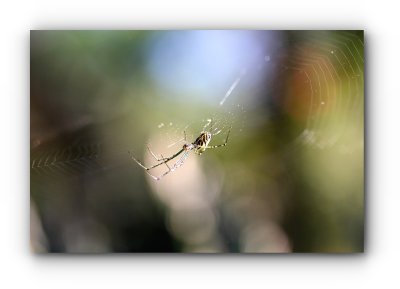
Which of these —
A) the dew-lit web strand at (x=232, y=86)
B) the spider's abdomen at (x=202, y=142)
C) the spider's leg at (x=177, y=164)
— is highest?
the dew-lit web strand at (x=232, y=86)

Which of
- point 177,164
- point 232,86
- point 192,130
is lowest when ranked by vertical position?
point 177,164

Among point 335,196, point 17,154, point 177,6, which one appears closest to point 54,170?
point 17,154

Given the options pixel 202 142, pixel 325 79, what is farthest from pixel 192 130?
pixel 325 79

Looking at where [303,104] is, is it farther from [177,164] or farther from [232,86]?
[177,164]

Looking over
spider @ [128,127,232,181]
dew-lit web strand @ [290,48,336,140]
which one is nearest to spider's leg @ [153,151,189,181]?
spider @ [128,127,232,181]

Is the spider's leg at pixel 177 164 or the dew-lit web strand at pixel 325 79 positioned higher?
the dew-lit web strand at pixel 325 79

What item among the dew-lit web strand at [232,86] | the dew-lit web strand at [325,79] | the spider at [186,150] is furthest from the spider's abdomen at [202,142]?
the dew-lit web strand at [325,79]

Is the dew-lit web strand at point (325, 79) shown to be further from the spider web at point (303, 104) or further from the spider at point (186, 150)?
the spider at point (186, 150)
